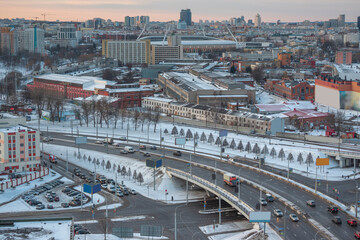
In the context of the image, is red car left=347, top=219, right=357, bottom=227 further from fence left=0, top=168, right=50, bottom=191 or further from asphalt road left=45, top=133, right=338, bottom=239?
fence left=0, top=168, right=50, bottom=191

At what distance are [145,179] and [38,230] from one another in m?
10.1

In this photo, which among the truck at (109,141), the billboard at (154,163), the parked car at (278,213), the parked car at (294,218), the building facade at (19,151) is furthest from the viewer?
the truck at (109,141)

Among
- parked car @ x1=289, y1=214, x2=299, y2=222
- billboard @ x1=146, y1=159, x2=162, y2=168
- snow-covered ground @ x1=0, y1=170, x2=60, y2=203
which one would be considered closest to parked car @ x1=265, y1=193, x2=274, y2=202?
parked car @ x1=289, y1=214, x2=299, y2=222

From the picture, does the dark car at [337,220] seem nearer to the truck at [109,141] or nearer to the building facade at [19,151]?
the building facade at [19,151]

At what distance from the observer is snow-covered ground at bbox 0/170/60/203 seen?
2721 centimetres

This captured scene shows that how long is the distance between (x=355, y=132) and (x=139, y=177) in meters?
17.8

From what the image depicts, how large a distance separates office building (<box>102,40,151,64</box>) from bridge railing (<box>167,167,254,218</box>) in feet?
203

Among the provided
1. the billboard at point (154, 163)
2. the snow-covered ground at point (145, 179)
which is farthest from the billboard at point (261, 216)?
the billboard at point (154, 163)

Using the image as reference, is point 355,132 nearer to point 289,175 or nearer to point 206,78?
point 289,175

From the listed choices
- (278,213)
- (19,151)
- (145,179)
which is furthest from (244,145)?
(278,213)

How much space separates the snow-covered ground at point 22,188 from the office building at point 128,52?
59931 mm

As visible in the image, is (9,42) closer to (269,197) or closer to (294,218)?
(269,197)

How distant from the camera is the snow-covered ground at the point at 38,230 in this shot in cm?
1998

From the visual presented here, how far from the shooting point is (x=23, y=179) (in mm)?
29562
